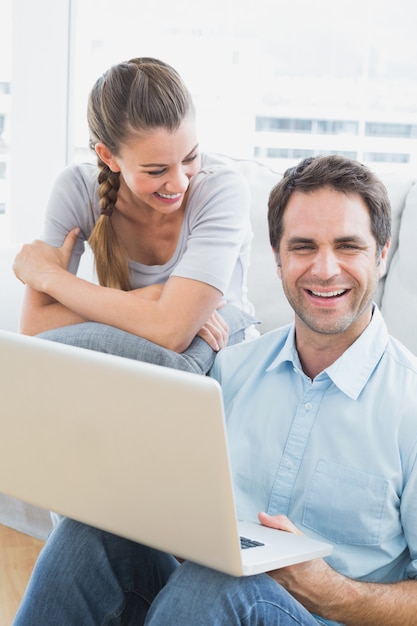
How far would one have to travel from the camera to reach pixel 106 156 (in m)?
1.74

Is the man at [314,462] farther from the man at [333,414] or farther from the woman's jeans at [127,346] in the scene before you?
the woman's jeans at [127,346]

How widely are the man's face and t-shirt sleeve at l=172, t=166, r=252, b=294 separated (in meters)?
0.27

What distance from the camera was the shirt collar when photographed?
136 centimetres

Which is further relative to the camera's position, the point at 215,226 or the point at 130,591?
the point at 215,226

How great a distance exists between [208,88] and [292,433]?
2065mm

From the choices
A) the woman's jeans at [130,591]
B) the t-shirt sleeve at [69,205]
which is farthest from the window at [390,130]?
the woman's jeans at [130,591]

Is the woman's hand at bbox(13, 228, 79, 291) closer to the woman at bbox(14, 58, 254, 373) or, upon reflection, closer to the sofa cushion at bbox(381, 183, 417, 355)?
the woman at bbox(14, 58, 254, 373)

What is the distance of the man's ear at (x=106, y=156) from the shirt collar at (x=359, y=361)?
62 cm

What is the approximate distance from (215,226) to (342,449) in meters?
0.56

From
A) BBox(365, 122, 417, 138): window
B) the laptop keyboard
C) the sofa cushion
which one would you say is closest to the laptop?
the laptop keyboard

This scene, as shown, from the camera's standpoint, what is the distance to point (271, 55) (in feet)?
10.2

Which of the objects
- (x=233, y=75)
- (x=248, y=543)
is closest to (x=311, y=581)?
(x=248, y=543)

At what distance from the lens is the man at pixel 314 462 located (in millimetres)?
1168

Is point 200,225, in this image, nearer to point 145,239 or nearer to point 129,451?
point 145,239
